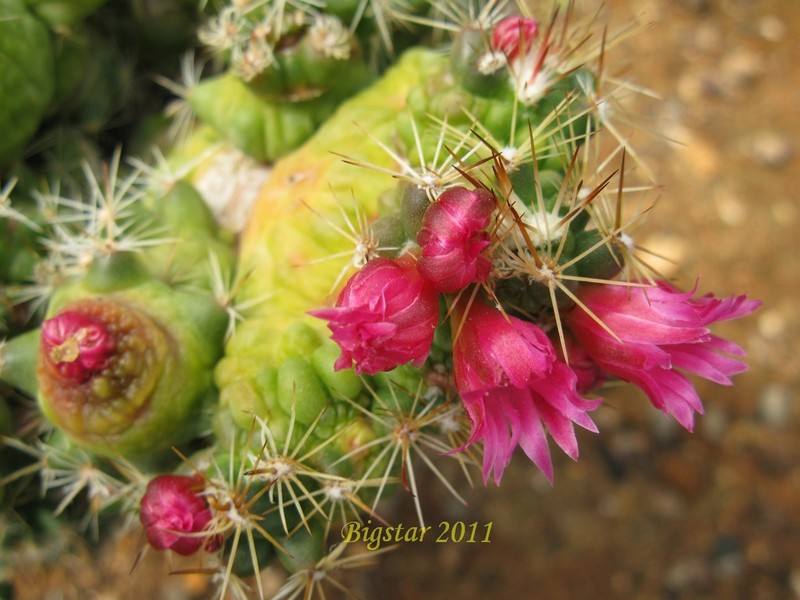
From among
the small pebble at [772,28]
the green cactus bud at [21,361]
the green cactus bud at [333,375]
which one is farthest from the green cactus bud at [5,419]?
the small pebble at [772,28]

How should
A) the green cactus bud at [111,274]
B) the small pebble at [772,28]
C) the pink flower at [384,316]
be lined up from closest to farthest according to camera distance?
→ the pink flower at [384,316], the green cactus bud at [111,274], the small pebble at [772,28]

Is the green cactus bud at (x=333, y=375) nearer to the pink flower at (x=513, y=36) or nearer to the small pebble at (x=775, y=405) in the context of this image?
the pink flower at (x=513, y=36)

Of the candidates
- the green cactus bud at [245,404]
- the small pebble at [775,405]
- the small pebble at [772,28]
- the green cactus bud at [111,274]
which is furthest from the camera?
the small pebble at [772,28]

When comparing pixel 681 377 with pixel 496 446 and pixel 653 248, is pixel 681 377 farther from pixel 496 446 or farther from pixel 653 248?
pixel 653 248

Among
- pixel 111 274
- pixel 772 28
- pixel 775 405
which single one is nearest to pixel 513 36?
pixel 111 274

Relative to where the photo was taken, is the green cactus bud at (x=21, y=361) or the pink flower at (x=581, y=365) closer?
the pink flower at (x=581, y=365)

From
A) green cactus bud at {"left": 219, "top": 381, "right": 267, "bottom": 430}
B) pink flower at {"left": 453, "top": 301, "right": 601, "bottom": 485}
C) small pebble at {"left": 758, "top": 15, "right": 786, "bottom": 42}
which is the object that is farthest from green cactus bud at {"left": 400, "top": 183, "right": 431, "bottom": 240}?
small pebble at {"left": 758, "top": 15, "right": 786, "bottom": 42}

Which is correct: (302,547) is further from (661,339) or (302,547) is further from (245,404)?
(661,339)

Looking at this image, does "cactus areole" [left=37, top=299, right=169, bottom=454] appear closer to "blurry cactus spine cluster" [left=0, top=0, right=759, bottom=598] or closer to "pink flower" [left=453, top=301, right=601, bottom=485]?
"blurry cactus spine cluster" [left=0, top=0, right=759, bottom=598]
